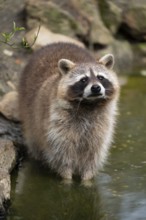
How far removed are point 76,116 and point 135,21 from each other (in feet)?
20.8

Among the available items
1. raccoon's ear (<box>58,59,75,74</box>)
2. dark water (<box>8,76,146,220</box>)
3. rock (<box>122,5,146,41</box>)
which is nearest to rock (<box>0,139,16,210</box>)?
dark water (<box>8,76,146,220</box>)

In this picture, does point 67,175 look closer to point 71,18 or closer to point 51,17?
point 51,17

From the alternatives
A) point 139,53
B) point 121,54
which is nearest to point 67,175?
point 121,54

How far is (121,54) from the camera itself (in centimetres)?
1180

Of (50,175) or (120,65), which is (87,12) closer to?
(120,65)

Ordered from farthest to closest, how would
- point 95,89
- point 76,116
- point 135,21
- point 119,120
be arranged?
point 135,21, point 119,120, point 76,116, point 95,89

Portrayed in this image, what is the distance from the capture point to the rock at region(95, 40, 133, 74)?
1141 centimetres

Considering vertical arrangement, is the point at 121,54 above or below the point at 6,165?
below

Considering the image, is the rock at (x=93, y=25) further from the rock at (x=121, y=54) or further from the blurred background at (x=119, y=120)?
the rock at (x=121, y=54)

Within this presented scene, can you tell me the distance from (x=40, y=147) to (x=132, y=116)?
2074mm

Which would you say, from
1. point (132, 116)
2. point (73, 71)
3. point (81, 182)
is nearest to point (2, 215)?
point (81, 182)

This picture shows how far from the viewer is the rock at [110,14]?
12.0m

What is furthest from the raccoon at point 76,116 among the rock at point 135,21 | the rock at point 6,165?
the rock at point 135,21

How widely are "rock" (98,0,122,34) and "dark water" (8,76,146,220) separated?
4898mm
